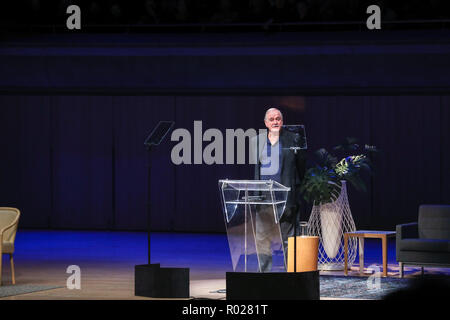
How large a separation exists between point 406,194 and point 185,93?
3.89 m

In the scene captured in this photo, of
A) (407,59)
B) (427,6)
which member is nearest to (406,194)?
(407,59)

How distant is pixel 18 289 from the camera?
660 centimetres

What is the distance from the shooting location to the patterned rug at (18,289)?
20.9ft

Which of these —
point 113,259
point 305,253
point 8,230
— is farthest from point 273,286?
point 113,259

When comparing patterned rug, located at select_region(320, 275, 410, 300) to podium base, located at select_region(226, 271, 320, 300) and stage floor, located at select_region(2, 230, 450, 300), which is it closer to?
stage floor, located at select_region(2, 230, 450, 300)

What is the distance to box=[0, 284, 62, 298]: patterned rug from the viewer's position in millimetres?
6355

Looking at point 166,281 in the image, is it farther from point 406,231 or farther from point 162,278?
point 406,231

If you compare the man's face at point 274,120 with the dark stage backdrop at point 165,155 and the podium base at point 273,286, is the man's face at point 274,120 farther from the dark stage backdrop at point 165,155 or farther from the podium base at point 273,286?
the dark stage backdrop at point 165,155

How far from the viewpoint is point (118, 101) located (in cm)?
1277

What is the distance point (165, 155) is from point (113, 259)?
3.79 metres

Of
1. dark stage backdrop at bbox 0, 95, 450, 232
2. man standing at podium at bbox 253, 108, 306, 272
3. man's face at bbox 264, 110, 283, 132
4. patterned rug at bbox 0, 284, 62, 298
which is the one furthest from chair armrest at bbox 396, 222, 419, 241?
dark stage backdrop at bbox 0, 95, 450, 232

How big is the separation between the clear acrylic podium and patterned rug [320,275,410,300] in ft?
2.14

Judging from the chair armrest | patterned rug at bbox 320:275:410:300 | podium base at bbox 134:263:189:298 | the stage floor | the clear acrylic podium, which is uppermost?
the clear acrylic podium

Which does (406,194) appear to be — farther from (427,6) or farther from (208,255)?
(208,255)
